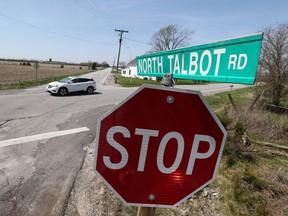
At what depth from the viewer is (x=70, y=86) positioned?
1552 centimetres

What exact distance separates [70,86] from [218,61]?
51.0ft

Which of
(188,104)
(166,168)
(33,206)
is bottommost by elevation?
(33,206)

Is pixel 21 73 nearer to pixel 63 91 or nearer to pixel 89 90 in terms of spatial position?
pixel 89 90

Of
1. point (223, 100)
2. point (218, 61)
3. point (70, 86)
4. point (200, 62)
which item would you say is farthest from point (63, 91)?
point (218, 61)

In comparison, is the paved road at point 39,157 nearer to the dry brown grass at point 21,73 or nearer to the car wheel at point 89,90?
the car wheel at point 89,90

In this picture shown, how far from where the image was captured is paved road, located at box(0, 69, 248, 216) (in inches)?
131

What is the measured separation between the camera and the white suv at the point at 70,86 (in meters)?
14.8

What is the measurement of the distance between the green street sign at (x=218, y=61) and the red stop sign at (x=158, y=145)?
0.68 feet

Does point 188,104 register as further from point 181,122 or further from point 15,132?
point 15,132

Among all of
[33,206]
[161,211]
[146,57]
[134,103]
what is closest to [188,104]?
[134,103]

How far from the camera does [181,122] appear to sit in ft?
3.72

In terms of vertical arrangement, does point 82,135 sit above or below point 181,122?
below

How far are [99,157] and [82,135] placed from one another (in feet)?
18.9

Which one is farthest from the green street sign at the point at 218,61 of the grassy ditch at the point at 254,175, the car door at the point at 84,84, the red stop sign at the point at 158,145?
the car door at the point at 84,84
